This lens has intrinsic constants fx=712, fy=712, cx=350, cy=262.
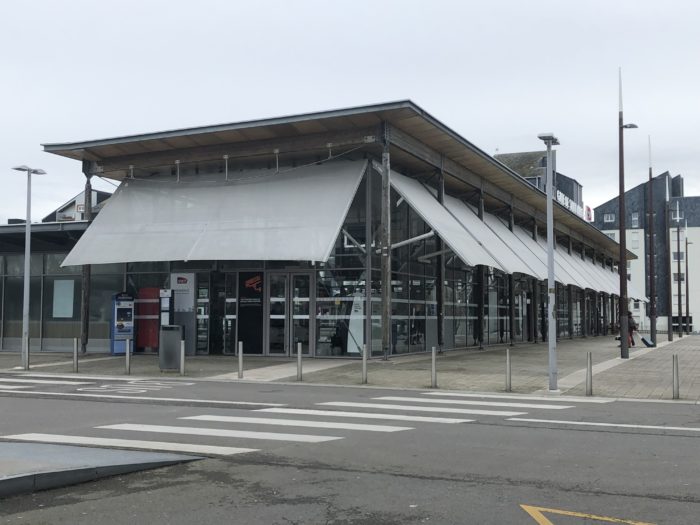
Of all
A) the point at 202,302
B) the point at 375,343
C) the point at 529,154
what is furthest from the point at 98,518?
the point at 529,154

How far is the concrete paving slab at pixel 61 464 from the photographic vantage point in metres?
6.46

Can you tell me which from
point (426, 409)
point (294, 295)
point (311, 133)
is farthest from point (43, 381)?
point (311, 133)

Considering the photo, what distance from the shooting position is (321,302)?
23969 mm

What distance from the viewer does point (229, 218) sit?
23.4 meters

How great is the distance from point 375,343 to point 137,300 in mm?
9582

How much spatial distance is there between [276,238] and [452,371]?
6.76 meters

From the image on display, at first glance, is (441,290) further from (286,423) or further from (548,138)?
(286,423)

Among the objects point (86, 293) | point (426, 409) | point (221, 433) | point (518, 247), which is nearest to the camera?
point (221, 433)

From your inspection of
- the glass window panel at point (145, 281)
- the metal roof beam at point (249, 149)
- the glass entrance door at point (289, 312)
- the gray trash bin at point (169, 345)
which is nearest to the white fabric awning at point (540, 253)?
the glass entrance door at point (289, 312)

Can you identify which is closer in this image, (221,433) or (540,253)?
(221,433)

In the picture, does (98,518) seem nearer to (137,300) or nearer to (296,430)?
(296,430)

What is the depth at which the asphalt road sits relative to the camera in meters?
5.95

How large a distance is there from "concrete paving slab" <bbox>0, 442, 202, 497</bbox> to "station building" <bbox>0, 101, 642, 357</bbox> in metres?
13.0

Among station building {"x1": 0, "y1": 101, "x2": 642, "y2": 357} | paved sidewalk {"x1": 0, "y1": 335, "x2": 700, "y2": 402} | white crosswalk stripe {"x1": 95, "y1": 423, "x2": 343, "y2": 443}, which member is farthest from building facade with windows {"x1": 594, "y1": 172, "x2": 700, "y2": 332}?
white crosswalk stripe {"x1": 95, "y1": 423, "x2": 343, "y2": 443}
